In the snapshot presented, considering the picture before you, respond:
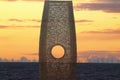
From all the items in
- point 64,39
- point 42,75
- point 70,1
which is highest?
point 70,1

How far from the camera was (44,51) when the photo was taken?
76.3 ft

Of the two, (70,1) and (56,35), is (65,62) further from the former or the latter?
(70,1)

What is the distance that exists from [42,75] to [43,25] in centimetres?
218

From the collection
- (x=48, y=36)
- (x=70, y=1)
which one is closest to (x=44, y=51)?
(x=48, y=36)

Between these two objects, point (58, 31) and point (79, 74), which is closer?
point (58, 31)

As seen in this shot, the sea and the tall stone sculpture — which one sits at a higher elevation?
the tall stone sculpture

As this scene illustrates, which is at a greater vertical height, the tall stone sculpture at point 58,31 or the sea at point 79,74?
the tall stone sculpture at point 58,31

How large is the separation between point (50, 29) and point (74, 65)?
1.89 m

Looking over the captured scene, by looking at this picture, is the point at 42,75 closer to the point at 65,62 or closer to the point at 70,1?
the point at 65,62

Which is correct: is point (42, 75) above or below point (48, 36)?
below

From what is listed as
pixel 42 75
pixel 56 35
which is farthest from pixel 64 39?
pixel 42 75

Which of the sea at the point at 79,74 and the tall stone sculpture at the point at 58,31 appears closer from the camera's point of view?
the tall stone sculpture at the point at 58,31

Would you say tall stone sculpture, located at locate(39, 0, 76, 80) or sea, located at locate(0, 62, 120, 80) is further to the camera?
sea, located at locate(0, 62, 120, 80)

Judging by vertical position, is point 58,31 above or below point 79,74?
above
